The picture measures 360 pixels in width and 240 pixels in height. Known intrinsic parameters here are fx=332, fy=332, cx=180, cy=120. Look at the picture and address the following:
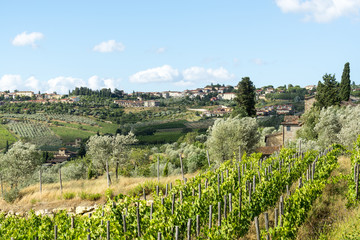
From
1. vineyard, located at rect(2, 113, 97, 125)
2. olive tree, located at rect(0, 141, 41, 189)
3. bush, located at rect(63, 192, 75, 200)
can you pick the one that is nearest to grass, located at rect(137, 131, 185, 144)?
vineyard, located at rect(2, 113, 97, 125)

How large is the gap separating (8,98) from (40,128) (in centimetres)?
10594

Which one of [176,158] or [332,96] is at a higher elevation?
[332,96]

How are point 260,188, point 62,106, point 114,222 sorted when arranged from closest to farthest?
1. point 114,222
2. point 260,188
3. point 62,106

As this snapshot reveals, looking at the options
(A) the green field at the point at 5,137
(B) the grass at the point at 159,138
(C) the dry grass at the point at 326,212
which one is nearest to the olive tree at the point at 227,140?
(C) the dry grass at the point at 326,212

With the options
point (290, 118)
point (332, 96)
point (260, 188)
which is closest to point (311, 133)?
point (332, 96)

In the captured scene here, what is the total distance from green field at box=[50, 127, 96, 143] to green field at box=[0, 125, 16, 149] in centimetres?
1267

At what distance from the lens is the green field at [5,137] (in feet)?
271

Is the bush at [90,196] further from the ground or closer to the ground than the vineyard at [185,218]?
closer to the ground

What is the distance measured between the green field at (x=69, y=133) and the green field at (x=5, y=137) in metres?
12.7

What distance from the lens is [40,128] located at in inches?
4131

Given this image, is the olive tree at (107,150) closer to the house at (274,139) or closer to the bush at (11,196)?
the bush at (11,196)

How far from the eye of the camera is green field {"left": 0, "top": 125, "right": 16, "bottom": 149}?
82731 millimetres

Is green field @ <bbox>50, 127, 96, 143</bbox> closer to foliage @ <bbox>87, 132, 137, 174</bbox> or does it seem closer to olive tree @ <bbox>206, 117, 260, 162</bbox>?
foliage @ <bbox>87, 132, 137, 174</bbox>

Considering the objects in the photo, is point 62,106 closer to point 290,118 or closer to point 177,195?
point 290,118
